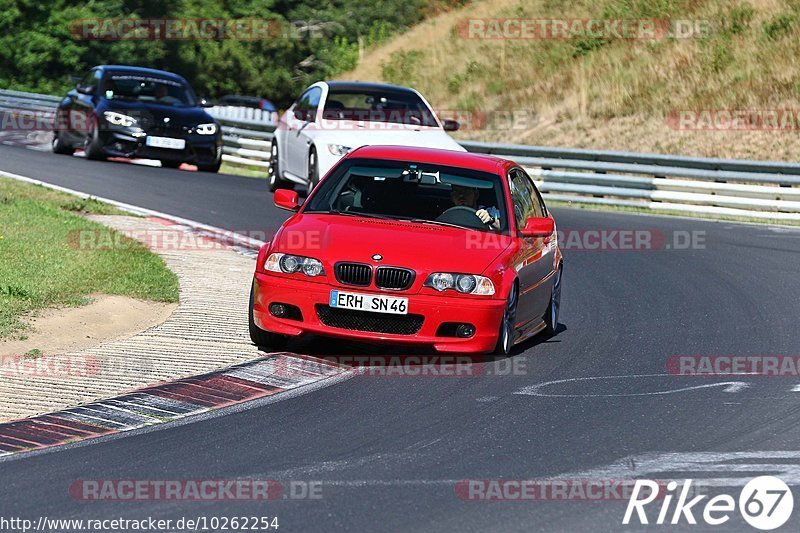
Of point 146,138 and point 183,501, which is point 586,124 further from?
point 183,501

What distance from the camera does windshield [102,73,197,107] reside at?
24.9 m

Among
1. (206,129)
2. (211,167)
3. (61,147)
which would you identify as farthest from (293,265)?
(61,147)

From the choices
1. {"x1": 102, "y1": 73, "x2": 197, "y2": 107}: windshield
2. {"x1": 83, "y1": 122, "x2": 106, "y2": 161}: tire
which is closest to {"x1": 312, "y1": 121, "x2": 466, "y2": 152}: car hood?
{"x1": 83, "y1": 122, "x2": 106, "y2": 161}: tire

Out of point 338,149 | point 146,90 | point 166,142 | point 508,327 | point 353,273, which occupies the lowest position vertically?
point 508,327

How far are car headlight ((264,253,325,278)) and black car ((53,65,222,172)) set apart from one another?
14.4 m

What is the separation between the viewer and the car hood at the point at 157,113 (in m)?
24.0

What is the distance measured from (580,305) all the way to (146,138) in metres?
12.4

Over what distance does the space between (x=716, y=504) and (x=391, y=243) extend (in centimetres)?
408

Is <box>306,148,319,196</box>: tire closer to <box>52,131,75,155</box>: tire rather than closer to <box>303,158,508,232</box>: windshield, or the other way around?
<box>52,131,75,155</box>: tire

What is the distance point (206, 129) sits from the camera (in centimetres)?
2472

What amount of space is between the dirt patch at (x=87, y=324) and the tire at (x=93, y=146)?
12.6 m

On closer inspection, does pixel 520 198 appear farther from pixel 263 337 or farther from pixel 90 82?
pixel 90 82

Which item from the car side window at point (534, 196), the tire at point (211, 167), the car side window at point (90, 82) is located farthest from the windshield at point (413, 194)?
the car side window at point (90, 82)

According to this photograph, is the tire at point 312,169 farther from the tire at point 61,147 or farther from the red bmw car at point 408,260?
the red bmw car at point 408,260
